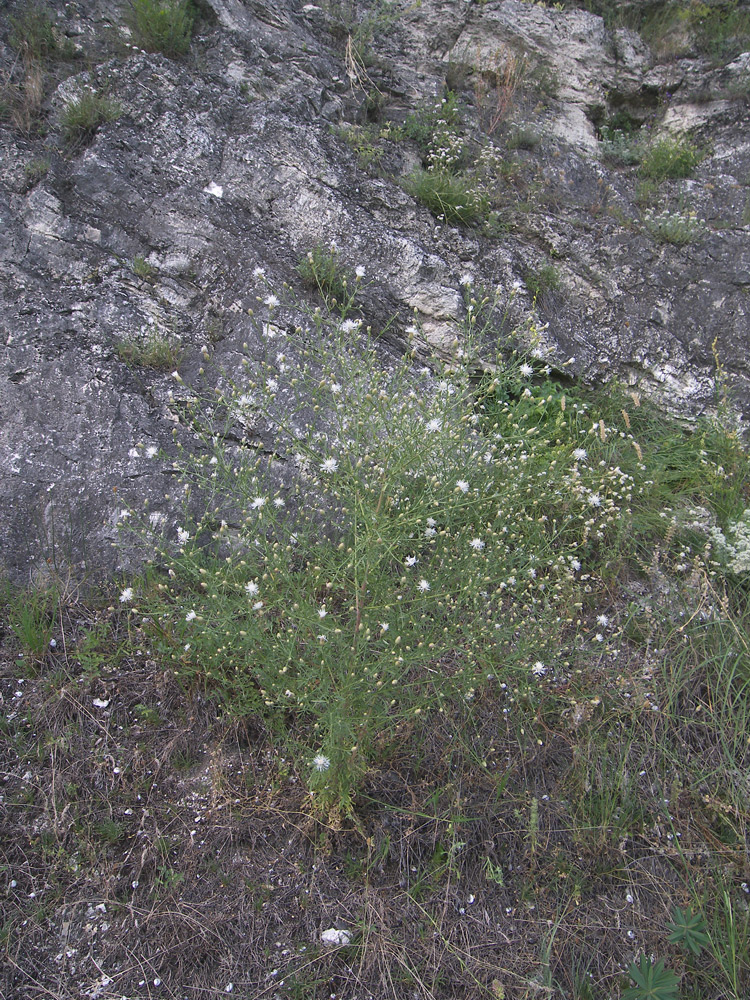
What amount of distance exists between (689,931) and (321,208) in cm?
439

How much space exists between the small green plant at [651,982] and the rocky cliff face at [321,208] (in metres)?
2.84

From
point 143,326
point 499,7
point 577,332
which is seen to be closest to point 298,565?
point 143,326

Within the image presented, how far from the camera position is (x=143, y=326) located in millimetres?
3580

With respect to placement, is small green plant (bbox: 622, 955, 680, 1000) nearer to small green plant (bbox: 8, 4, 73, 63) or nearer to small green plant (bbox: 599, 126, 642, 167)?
small green plant (bbox: 599, 126, 642, 167)

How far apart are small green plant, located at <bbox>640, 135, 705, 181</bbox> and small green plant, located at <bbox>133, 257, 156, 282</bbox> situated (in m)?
4.04

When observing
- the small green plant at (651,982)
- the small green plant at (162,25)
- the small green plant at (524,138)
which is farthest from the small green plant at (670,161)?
the small green plant at (651,982)

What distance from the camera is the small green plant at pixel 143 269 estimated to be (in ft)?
12.1

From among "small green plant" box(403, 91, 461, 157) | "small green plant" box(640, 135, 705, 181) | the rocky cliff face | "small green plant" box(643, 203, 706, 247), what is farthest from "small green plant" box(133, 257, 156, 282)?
"small green plant" box(640, 135, 705, 181)

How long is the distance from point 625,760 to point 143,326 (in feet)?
11.5

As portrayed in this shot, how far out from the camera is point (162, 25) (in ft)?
13.8

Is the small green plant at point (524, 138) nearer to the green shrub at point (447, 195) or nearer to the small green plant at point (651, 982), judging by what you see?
the green shrub at point (447, 195)

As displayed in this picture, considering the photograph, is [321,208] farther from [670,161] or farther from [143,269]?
[670,161]

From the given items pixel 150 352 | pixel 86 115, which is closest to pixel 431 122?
pixel 86 115

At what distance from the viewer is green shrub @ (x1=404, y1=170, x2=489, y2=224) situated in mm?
4277
